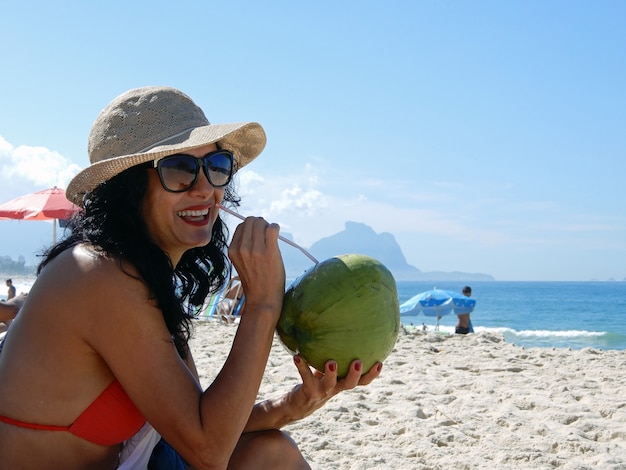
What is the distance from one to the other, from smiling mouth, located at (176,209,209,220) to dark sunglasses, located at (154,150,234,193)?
71mm

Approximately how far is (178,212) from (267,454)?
2.40 ft

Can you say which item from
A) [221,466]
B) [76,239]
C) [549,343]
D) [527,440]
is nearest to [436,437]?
[527,440]

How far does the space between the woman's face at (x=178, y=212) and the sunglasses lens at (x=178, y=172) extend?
2 cm

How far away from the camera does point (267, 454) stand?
1.86 m

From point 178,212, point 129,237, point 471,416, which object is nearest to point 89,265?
point 129,237

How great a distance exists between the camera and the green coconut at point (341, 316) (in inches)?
70.1

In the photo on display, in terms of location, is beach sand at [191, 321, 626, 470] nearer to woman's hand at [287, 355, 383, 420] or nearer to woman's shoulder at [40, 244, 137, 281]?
woman's hand at [287, 355, 383, 420]

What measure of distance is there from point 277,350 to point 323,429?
364cm

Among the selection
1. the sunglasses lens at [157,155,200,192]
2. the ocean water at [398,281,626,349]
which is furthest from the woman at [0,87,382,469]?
the ocean water at [398,281,626,349]

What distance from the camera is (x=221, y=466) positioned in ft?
5.32

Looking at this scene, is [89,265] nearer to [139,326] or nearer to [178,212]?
[139,326]

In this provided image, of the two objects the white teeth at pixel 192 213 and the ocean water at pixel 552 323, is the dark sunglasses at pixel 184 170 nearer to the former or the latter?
the white teeth at pixel 192 213

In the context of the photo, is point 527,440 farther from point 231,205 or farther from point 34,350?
point 34,350

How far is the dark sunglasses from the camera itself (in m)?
1.77
